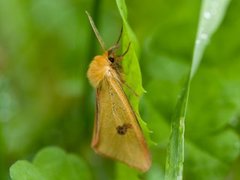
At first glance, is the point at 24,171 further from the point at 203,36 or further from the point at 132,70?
the point at 203,36

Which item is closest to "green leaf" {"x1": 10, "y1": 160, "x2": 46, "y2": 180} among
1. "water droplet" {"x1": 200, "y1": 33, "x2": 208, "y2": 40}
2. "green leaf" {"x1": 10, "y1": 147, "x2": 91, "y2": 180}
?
"green leaf" {"x1": 10, "y1": 147, "x2": 91, "y2": 180}

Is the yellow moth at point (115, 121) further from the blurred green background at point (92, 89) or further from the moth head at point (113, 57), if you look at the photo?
the blurred green background at point (92, 89)

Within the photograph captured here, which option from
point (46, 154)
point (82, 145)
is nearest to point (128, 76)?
point (46, 154)

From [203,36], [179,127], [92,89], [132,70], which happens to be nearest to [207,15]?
[203,36]

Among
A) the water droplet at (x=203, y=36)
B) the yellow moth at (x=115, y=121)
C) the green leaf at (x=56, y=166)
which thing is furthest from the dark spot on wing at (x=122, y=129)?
Result: the water droplet at (x=203, y=36)

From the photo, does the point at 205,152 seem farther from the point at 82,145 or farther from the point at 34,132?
the point at 34,132
